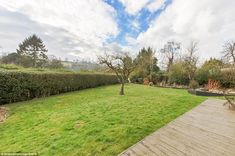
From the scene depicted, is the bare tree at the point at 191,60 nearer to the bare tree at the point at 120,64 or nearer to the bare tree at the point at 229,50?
the bare tree at the point at 229,50

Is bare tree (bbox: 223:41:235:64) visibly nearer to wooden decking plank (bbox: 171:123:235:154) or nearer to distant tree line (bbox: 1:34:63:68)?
wooden decking plank (bbox: 171:123:235:154)

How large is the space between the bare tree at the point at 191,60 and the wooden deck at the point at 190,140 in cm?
1454

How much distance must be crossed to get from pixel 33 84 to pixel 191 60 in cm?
1920

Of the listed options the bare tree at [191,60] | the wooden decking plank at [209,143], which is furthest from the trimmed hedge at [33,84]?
the bare tree at [191,60]

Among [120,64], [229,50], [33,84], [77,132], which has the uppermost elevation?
[229,50]

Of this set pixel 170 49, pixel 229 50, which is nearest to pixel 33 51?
pixel 170 49

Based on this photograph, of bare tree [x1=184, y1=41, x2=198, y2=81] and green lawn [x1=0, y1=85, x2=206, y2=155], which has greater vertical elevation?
bare tree [x1=184, y1=41, x2=198, y2=81]

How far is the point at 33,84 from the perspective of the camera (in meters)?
8.31

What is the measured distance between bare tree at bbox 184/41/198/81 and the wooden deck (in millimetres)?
14541

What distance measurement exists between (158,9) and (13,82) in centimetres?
1173

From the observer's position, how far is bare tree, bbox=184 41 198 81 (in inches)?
685

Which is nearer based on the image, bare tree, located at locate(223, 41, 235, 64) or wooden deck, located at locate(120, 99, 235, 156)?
wooden deck, located at locate(120, 99, 235, 156)

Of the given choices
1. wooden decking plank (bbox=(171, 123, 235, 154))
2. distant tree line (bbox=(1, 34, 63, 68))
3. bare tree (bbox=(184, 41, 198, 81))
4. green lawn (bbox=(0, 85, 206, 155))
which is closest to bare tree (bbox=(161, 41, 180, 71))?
bare tree (bbox=(184, 41, 198, 81))

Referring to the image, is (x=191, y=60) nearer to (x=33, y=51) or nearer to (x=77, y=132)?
(x=77, y=132)
